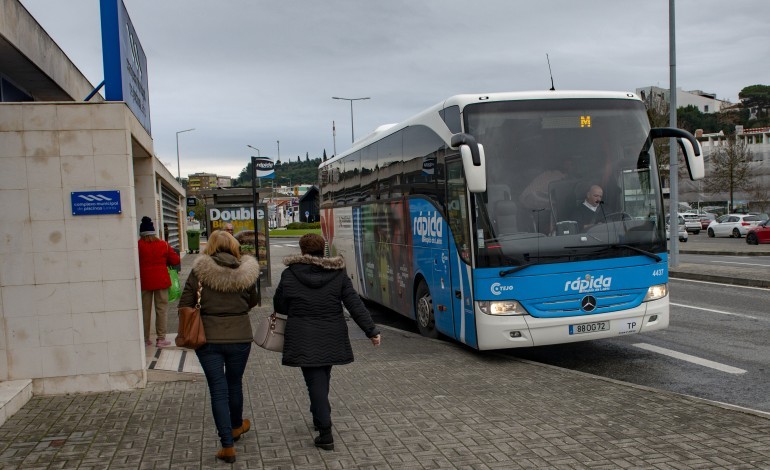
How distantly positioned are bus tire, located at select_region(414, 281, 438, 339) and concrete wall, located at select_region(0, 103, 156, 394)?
434 centimetres

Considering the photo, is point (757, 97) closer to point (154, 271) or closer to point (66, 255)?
point (154, 271)

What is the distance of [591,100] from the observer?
923 centimetres

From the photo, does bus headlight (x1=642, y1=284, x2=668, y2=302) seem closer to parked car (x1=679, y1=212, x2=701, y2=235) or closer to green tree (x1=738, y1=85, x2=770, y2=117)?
parked car (x1=679, y1=212, x2=701, y2=235)

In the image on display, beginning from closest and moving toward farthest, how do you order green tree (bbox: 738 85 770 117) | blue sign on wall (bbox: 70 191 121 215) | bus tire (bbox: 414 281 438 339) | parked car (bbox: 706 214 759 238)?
1. blue sign on wall (bbox: 70 191 121 215)
2. bus tire (bbox: 414 281 438 339)
3. parked car (bbox: 706 214 759 238)
4. green tree (bbox: 738 85 770 117)

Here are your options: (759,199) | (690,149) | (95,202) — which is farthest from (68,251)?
(759,199)

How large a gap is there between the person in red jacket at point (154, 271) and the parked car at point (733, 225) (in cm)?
4056

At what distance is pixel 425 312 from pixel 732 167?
56689 millimetres

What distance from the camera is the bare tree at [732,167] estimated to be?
6038 centimetres

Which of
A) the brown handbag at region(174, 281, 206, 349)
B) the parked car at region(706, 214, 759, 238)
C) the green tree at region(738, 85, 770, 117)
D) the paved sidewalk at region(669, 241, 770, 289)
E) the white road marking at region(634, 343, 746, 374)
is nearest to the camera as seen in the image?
the brown handbag at region(174, 281, 206, 349)

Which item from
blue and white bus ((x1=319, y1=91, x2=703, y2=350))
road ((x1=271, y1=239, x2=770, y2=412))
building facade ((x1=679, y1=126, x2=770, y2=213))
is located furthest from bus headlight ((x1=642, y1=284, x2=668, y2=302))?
building facade ((x1=679, y1=126, x2=770, y2=213))

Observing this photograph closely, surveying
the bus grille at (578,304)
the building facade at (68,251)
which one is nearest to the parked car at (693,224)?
the bus grille at (578,304)

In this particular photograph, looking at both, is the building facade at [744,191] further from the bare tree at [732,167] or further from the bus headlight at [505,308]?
the bus headlight at [505,308]

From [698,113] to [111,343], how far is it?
12933cm

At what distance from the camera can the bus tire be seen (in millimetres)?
10883
